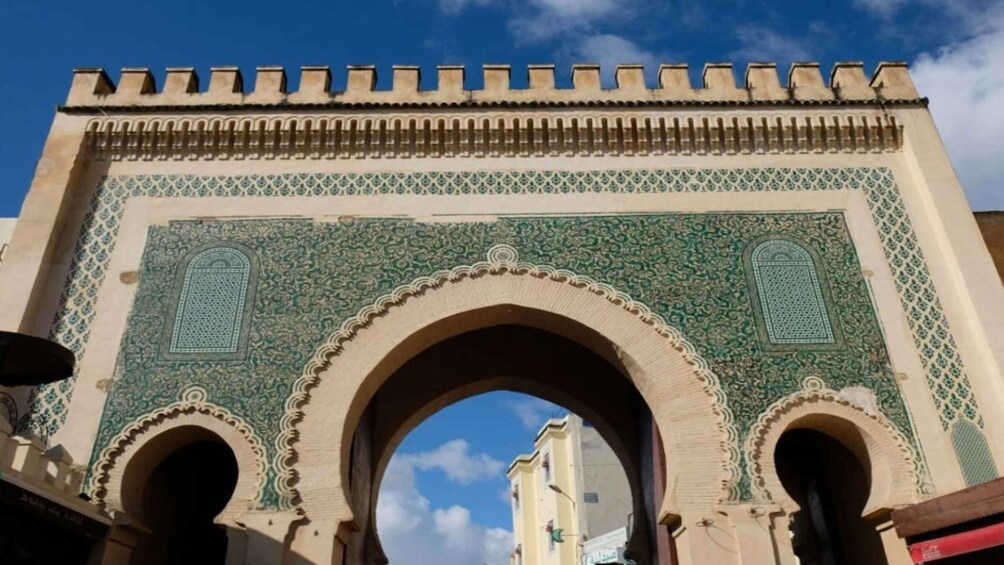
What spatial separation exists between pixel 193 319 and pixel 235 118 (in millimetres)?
1515

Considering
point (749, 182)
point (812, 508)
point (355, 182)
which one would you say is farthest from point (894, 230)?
point (355, 182)

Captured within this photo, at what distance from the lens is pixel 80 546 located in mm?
4293

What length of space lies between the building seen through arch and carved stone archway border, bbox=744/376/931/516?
0.02m

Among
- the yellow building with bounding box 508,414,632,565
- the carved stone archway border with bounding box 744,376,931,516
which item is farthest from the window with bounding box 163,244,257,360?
the yellow building with bounding box 508,414,632,565

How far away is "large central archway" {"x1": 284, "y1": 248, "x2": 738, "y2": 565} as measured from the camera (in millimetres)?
4641

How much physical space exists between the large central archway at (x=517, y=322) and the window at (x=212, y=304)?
1.90 ft

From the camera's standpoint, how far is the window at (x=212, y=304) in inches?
197

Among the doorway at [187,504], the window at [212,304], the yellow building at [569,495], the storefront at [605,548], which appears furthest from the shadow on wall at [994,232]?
the yellow building at [569,495]

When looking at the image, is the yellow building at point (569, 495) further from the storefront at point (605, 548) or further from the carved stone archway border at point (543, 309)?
the carved stone archway border at point (543, 309)

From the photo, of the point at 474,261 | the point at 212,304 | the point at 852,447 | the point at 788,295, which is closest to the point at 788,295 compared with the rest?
the point at 788,295

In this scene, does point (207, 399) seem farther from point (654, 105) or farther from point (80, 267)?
point (654, 105)

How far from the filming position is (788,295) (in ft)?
17.3

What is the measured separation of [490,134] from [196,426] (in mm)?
2724

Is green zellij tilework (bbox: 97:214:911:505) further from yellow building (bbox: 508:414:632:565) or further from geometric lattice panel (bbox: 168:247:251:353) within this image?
yellow building (bbox: 508:414:632:565)
